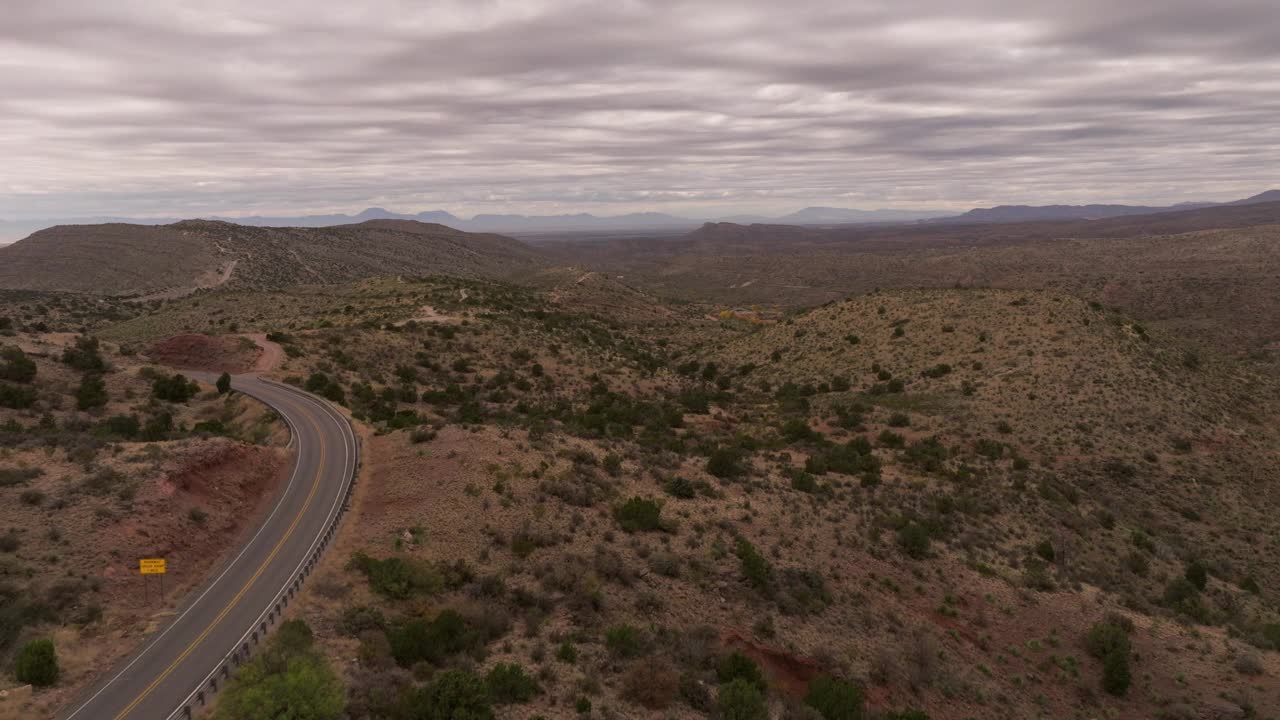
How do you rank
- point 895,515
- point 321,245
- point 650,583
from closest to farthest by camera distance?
point 650,583 → point 895,515 → point 321,245

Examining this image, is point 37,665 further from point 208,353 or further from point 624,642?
point 208,353

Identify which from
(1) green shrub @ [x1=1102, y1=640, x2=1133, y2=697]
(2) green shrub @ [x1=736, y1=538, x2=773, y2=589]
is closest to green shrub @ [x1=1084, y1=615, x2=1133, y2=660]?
(1) green shrub @ [x1=1102, y1=640, x2=1133, y2=697]

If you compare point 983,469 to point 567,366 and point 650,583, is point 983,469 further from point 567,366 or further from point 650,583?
point 567,366

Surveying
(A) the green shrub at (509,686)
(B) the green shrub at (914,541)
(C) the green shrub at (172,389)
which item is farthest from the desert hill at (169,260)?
(B) the green shrub at (914,541)

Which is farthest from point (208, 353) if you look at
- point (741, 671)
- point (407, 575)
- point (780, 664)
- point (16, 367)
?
point (780, 664)

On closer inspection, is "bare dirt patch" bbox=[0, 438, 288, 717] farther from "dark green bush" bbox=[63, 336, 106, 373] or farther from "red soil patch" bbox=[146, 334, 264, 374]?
"red soil patch" bbox=[146, 334, 264, 374]

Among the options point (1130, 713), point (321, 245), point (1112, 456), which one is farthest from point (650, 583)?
point (321, 245)

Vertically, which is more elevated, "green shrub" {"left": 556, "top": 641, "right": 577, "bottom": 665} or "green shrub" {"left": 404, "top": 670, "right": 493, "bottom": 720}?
"green shrub" {"left": 404, "top": 670, "right": 493, "bottom": 720}
